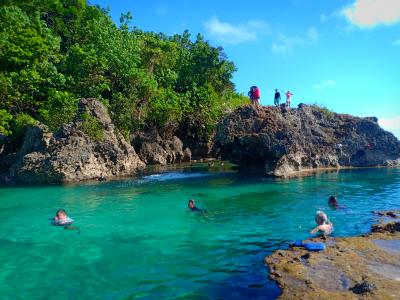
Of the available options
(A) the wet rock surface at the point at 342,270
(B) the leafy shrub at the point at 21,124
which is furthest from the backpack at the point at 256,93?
(A) the wet rock surface at the point at 342,270

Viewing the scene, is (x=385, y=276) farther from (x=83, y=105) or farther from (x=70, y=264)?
(x=83, y=105)

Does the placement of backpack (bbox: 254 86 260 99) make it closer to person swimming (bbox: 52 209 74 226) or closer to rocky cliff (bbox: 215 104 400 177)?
rocky cliff (bbox: 215 104 400 177)

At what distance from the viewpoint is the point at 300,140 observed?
3212 cm

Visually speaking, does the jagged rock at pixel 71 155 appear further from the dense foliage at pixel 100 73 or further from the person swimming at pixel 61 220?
the person swimming at pixel 61 220

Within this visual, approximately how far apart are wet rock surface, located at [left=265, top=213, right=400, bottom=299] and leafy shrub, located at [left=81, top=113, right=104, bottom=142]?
22843mm

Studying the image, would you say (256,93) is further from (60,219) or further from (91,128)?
(60,219)

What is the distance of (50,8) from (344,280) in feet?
169

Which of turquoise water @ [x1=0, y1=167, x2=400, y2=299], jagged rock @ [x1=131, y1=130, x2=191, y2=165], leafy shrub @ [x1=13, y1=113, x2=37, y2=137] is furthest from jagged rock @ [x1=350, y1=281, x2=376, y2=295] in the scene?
jagged rock @ [x1=131, y1=130, x2=191, y2=165]

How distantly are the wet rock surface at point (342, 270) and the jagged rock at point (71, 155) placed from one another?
21214mm

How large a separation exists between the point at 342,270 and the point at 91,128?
25.2m

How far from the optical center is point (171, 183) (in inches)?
1095

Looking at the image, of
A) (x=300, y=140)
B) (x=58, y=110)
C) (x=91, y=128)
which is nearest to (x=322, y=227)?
(x=300, y=140)

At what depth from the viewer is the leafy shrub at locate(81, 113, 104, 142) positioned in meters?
30.9

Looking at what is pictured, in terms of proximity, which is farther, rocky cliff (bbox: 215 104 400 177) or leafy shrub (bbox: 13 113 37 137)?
leafy shrub (bbox: 13 113 37 137)
